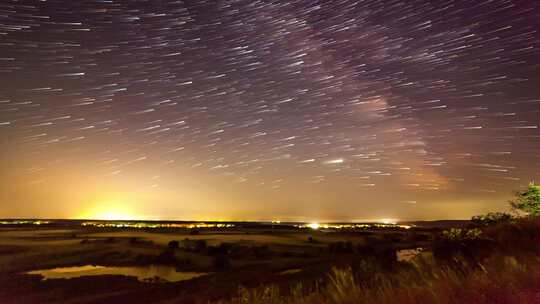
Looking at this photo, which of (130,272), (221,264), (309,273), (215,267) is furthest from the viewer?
(221,264)

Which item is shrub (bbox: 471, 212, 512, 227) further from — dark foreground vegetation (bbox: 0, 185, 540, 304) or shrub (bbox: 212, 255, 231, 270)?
shrub (bbox: 212, 255, 231, 270)

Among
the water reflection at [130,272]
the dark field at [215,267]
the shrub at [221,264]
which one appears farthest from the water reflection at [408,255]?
the water reflection at [130,272]

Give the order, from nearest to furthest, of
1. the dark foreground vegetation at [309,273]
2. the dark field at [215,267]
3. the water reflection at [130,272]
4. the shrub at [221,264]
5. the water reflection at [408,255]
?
the dark foreground vegetation at [309,273] → the dark field at [215,267] → the water reflection at [130,272] → the water reflection at [408,255] → the shrub at [221,264]

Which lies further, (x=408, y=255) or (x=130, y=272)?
(x=408, y=255)

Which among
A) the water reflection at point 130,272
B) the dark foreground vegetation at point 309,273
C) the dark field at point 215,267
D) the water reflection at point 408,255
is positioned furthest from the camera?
the water reflection at point 408,255

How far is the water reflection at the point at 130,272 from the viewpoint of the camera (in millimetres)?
21945

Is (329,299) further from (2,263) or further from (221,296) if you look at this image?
(2,263)

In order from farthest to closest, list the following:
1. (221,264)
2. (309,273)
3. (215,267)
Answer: (221,264), (215,267), (309,273)

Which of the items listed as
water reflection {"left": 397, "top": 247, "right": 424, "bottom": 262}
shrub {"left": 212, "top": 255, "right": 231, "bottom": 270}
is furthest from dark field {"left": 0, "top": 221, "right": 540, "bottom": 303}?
water reflection {"left": 397, "top": 247, "right": 424, "bottom": 262}

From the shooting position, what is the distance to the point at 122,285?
1984 centimetres

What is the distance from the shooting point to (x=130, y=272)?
2373cm

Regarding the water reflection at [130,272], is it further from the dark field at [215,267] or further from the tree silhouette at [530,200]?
the tree silhouette at [530,200]

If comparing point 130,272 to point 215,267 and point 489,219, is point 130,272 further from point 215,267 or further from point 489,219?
point 489,219

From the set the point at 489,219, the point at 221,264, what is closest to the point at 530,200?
the point at 489,219
